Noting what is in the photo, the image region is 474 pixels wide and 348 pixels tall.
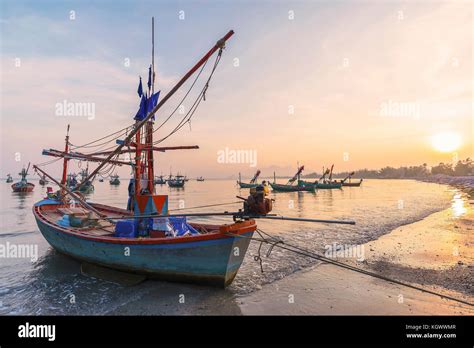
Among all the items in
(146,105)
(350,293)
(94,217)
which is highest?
(146,105)

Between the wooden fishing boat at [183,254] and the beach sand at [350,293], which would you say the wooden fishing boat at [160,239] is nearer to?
the wooden fishing boat at [183,254]

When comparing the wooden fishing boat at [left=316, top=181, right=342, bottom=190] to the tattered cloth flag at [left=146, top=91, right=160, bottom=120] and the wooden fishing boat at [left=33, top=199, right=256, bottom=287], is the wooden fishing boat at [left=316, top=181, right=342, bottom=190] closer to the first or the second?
the tattered cloth flag at [left=146, top=91, right=160, bottom=120]

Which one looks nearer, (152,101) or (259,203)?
(259,203)

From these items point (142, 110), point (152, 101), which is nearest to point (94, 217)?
point (142, 110)

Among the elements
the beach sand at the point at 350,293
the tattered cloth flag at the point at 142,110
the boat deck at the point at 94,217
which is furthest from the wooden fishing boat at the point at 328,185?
the tattered cloth flag at the point at 142,110

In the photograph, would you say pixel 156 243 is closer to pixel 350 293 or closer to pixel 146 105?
pixel 350 293

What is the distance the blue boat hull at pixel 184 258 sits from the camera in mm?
7699

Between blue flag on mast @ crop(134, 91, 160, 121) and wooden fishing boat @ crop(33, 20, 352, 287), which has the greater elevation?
blue flag on mast @ crop(134, 91, 160, 121)

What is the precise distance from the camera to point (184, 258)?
8008 millimetres

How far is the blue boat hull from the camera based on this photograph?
25.3 feet

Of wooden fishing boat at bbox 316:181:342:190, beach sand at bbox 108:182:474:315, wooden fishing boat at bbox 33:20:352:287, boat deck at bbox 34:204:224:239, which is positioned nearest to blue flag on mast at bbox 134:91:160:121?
wooden fishing boat at bbox 33:20:352:287

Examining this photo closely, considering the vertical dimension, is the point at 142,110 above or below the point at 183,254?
above

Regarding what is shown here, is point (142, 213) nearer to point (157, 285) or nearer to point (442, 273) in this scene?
point (157, 285)
